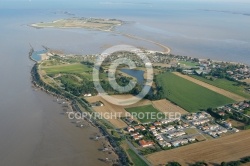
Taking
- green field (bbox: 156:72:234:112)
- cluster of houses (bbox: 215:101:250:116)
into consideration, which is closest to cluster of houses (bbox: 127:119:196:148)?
green field (bbox: 156:72:234:112)

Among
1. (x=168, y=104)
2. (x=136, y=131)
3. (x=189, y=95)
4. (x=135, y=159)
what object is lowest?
(x=135, y=159)

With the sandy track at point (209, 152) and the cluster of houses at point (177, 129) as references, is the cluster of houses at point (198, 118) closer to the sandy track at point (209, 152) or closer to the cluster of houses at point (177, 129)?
the cluster of houses at point (177, 129)

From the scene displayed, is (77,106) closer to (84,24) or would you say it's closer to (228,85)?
(228,85)

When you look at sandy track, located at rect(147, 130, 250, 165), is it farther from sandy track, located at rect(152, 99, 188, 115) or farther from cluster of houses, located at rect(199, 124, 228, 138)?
sandy track, located at rect(152, 99, 188, 115)

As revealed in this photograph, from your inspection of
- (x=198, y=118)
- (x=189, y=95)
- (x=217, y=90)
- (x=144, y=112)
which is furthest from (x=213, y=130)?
(x=217, y=90)

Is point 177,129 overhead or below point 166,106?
below

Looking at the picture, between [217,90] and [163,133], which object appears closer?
[163,133]

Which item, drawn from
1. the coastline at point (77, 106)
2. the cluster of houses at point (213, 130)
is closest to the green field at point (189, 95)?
the cluster of houses at point (213, 130)
